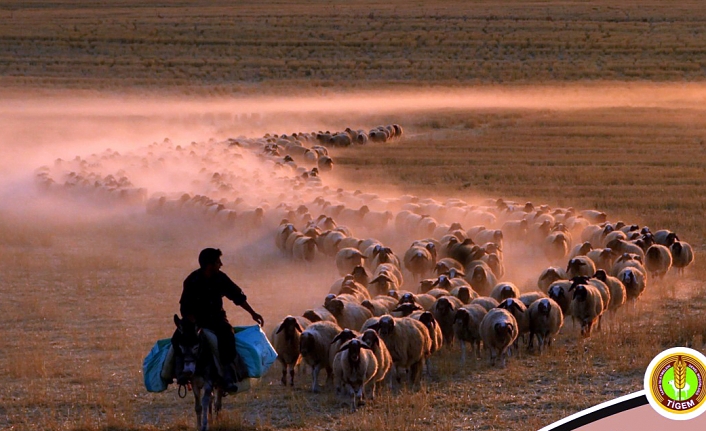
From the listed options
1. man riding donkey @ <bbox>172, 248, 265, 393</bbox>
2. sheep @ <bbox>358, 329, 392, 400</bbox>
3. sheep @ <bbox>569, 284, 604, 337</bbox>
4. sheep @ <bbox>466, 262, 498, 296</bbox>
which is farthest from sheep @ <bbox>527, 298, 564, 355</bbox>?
man riding donkey @ <bbox>172, 248, 265, 393</bbox>

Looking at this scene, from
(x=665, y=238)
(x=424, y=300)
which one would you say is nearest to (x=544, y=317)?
(x=424, y=300)

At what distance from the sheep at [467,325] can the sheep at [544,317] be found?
2.08 ft

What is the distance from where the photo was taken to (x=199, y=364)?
9273mm

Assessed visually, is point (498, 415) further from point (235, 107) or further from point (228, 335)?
point (235, 107)

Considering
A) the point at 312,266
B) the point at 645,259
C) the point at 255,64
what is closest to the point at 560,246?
the point at 645,259

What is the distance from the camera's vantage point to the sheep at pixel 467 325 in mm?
12242

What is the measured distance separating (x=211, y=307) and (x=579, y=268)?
748cm

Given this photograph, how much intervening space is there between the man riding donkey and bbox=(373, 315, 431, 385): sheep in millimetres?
2337

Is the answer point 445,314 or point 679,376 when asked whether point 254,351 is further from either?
point 679,376

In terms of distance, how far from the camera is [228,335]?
9312 millimetres

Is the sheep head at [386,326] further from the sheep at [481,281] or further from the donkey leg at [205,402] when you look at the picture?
the sheep at [481,281]

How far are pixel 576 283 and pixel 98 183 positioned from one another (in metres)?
14.5

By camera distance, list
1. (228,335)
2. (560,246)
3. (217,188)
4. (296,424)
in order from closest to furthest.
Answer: (228,335) → (296,424) → (560,246) → (217,188)

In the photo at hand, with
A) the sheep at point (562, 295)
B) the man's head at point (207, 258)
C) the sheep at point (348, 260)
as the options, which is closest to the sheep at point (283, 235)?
the sheep at point (348, 260)
